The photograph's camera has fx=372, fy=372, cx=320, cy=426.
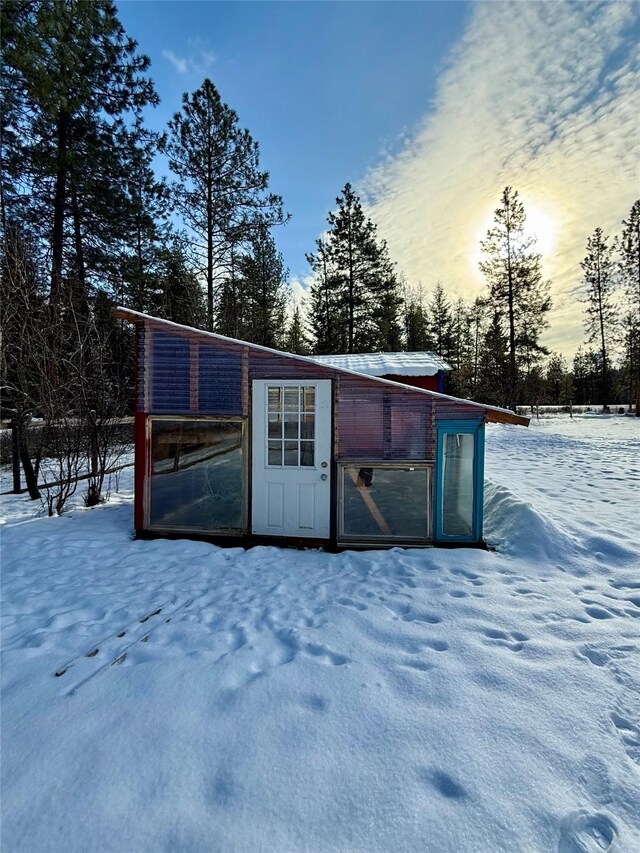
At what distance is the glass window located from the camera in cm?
511

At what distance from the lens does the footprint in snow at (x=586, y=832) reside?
1.51 m

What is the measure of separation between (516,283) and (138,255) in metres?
19.6

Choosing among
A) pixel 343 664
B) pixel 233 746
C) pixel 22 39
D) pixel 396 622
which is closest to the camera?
pixel 233 746

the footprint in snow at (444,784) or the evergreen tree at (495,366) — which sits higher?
the evergreen tree at (495,366)

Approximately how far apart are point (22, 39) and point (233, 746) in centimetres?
965

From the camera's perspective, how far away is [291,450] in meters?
5.15

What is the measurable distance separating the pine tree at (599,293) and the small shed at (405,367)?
24203 millimetres

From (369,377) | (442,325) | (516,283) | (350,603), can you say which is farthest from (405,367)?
(442,325)

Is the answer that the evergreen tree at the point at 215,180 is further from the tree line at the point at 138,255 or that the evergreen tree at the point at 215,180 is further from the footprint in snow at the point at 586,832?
the footprint in snow at the point at 586,832

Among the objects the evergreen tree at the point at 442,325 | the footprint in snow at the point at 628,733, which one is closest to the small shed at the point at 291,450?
→ the footprint in snow at the point at 628,733

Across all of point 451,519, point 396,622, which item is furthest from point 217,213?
point 396,622

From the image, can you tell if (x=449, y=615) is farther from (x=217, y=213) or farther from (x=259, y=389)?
(x=217, y=213)

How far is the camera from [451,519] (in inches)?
196

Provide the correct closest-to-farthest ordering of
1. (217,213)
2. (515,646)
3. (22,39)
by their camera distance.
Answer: (515,646) < (22,39) < (217,213)
